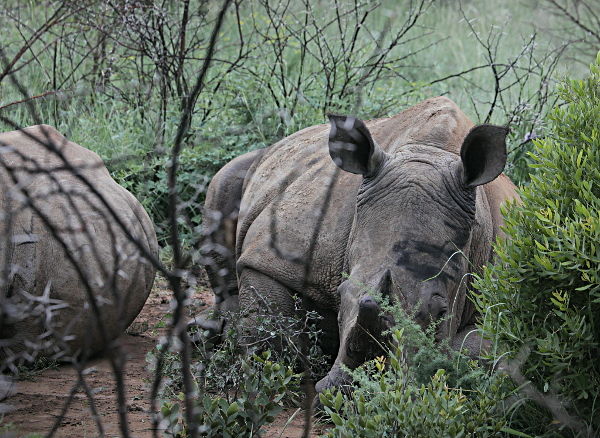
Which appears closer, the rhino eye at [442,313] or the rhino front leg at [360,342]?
the rhino front leg at [360,342]

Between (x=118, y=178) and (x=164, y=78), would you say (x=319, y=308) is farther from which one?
(x=164, y=78)

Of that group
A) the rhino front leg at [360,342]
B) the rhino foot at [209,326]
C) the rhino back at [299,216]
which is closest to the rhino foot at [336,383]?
the rhino front leg at [360,342]

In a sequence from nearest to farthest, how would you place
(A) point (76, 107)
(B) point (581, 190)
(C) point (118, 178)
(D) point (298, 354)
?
(B) point (581, 190) < (D) point (298, 354) < (C) point (118, 178) < (A) point (76, 107)

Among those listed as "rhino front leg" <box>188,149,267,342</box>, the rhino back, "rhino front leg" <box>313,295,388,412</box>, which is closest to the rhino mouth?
"rhino front leg" <box>313,295,388,412</box>

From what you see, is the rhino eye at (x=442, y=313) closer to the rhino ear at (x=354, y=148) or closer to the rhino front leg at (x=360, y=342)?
the rhino front leg at (x=360, y=342)

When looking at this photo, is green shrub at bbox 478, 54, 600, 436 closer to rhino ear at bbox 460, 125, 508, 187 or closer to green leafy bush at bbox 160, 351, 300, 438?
rhino ear at bbox 460, 125, 508, 187

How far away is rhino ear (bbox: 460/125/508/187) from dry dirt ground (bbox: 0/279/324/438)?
1.47 m

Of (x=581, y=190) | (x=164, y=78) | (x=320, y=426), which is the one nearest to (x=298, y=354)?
(x=320, y=426)

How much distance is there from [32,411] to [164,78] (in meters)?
4.56

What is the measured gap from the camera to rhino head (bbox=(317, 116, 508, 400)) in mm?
3443

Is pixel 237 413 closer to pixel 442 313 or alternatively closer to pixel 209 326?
pixel 442 313

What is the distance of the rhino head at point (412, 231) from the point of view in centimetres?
344

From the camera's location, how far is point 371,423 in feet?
9.07

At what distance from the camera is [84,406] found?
12.8 ft
